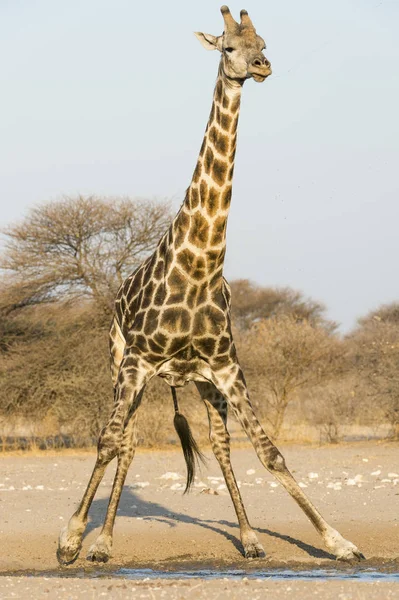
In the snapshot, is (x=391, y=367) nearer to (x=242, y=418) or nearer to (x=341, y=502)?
(x=341, y=502)

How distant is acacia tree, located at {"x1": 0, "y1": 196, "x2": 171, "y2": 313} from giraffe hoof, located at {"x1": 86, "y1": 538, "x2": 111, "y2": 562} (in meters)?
12.8

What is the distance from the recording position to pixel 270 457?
7.25m

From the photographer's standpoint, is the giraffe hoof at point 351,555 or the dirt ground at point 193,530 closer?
the dirt ground at point 193,530

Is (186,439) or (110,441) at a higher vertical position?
(186,439)

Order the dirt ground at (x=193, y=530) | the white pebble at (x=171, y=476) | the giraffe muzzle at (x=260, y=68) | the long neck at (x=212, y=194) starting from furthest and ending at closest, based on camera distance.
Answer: the white pebble at (x=171, y=476), the long neck at (x=212, y=194), the giraffe muzzle at (x=260, y=68), the dirt ground at (x=193, y=530)

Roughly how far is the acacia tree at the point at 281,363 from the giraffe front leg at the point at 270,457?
1403 cm

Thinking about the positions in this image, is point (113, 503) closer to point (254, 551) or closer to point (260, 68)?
point (254, 551)

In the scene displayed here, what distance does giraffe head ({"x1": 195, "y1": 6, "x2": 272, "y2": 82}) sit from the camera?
6480 millimetres

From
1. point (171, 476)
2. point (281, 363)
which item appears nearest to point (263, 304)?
point (281, 363)

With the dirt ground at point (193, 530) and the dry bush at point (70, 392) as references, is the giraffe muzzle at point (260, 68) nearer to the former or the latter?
the dirt ground at point (193, 530)

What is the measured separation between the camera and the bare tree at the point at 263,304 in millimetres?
38531

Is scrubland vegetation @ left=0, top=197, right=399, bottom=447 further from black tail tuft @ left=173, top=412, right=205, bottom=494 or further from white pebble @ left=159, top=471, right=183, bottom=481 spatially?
black tail tuft @ left=173, top=412, right=205, bottom=494

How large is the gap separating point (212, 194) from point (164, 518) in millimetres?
3562

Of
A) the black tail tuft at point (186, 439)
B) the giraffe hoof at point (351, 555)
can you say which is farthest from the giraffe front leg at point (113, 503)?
the giraffe hoof at point (351, 555)
